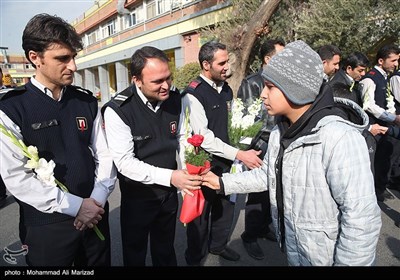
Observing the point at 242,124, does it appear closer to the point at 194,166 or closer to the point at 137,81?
the point at 194,166

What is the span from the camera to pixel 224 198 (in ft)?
10.6

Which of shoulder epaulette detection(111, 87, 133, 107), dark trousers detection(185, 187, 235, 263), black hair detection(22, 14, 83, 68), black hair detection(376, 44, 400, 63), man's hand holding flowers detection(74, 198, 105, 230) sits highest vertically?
black hair detection(376, 44, 400, 63)

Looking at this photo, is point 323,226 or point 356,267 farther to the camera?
point 323,226

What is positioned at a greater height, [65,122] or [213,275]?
[65,122]

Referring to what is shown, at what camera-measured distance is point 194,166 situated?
2086 millimetres

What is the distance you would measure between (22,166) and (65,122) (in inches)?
14.5

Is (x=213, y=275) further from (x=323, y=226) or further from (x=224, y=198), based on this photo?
(x=224, y=198)

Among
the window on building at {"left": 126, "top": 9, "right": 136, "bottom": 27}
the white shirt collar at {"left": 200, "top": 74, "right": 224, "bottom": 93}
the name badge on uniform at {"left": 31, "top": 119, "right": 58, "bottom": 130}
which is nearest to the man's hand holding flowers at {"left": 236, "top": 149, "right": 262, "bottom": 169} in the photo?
the white shirt collar at {"left": 200, "top": 74, "right": 224, "bottom": 93}

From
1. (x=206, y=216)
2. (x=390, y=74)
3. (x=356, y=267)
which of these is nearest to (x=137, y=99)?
(x=206, y=216)

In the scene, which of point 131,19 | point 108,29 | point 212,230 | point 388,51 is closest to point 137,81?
point 212,230

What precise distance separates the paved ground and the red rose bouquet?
1235 millimetres

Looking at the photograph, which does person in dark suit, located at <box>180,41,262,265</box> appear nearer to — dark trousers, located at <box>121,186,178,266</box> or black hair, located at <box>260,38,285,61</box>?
dark trousers, located at <box>121,186,178,266</box>

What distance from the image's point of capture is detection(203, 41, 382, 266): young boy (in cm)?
138

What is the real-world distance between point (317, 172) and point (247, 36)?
944 centimetres
